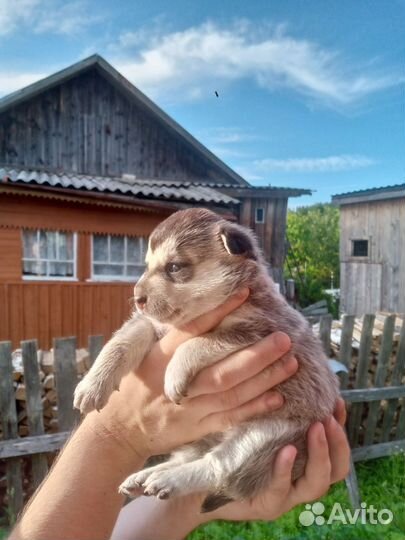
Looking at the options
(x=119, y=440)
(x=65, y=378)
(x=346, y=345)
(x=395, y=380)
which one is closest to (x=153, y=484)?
(x=119, y=440)

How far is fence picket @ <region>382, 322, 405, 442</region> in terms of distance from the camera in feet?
9.98

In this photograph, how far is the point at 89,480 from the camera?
92 centimetres

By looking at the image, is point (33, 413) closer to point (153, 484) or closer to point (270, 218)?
point (153, 484)

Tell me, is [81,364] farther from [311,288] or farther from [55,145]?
[55,145]

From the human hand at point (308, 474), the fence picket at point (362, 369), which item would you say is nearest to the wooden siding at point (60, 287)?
the fence picket at point (362, 369)

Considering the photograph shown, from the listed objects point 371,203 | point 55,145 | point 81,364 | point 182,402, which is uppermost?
point 55,145

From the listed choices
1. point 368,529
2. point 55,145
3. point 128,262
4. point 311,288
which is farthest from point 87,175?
point 368,529

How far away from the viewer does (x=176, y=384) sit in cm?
88

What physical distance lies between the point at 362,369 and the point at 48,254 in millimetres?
2866

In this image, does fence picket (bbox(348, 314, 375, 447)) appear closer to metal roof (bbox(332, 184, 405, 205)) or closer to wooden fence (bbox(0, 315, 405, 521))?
wooden fence (bbox(0, 315, 405, 521))

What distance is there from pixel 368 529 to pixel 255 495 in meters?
1.20

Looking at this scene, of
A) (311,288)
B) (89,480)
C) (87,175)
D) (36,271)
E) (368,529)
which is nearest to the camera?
(89,480)

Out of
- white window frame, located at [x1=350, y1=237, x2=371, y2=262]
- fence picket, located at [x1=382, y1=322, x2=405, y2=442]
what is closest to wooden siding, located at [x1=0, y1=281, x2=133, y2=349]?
fence picket, located at [x1=382, y1=322, x2=405, y2=442]

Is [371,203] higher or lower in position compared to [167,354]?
higher
